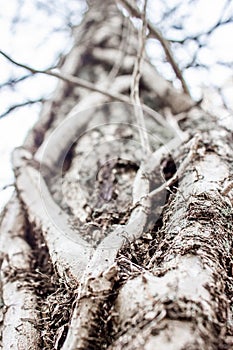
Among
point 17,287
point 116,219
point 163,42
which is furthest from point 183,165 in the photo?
point 163,42

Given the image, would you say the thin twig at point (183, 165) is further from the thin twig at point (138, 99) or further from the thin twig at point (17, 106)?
the thin twig at point (17, 106)

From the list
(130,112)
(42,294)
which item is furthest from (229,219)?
(130,112)

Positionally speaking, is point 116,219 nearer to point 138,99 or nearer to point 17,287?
point 17,287

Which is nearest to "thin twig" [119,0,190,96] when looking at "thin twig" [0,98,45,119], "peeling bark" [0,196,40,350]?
"thin twig" [0,98,45,119]

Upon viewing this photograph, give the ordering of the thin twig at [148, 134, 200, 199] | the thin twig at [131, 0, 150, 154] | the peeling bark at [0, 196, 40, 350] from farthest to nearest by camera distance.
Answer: the thin twig at [131, 0, 150, 154] < the thin twig at [148, 134, 200, 199] < the peeling bark at [0, 196, 40, 350]

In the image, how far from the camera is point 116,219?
3.65 feet

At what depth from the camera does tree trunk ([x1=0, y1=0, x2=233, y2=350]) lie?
0.65 metres

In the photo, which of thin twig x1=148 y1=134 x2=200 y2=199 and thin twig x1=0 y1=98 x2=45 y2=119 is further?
thin twig x1=0 y1=98 x2=45 y2=119

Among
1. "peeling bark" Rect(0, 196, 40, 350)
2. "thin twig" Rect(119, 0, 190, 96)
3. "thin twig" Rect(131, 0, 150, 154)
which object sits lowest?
"peeling bark" Rect(0, 196, 40, 350)

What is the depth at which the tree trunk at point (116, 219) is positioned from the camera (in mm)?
650

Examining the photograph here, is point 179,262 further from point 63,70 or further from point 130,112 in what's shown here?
point 63,70

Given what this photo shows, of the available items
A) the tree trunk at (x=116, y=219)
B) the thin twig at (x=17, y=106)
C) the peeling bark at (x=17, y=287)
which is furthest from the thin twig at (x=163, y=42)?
the peeling bark at (x=17, y=287)

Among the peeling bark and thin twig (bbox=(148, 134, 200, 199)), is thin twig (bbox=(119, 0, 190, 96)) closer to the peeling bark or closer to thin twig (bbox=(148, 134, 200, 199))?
thin twig (bbox=(148, 134, 200, 199))

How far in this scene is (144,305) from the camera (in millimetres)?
641
